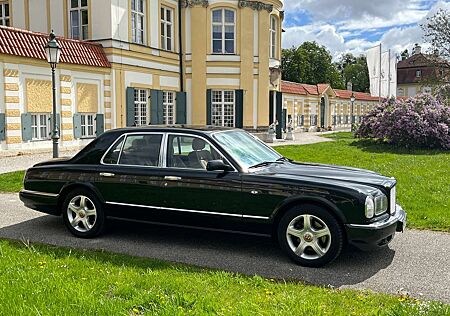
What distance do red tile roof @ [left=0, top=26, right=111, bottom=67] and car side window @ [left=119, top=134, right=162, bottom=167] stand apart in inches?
496

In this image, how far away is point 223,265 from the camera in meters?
5.53

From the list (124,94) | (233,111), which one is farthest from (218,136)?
(233,111)

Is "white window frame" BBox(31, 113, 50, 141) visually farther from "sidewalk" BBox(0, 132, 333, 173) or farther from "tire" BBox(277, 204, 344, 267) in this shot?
"tire" BBox(277, 204, 344, 267)

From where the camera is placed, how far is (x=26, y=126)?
1836 cm

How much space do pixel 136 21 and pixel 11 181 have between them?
14534 millimetres

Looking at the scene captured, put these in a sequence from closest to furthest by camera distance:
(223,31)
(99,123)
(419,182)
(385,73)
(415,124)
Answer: (419,182)
(99,123)
(415,124)
(223,31)
(385,73)

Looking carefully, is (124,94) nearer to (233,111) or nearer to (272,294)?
(233,111)

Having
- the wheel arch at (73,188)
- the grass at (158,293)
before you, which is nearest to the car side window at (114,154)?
the wheel arch at (73,188)

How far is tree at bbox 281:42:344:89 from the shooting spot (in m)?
72.2

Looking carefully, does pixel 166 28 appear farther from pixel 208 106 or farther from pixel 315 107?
pixel 315 107

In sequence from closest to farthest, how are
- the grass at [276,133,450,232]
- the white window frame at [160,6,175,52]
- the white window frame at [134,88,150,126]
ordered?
1. the grass at [276,133,450,232]
2. the white window frame at [134,88,150,126]
3. the white window frame at [160,6,175,52]

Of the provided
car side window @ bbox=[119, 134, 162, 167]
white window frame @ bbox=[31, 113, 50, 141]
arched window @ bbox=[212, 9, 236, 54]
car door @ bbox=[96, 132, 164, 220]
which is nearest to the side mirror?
car door @ bbox=[96, 132, 164, 220]

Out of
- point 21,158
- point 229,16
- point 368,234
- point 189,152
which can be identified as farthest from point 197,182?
point 229,16

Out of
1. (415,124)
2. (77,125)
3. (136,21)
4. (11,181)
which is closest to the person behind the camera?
(11,181)
